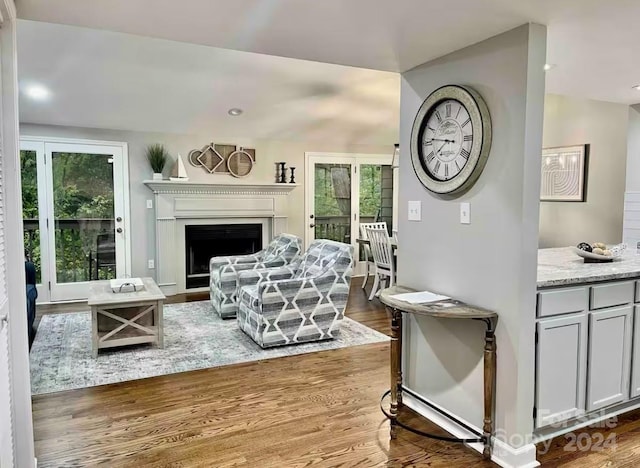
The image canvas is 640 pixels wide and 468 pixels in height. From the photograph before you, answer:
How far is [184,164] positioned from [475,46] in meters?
4.64

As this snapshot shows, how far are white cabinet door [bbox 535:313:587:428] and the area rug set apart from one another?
193 centimetres

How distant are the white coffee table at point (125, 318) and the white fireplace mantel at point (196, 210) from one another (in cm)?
192

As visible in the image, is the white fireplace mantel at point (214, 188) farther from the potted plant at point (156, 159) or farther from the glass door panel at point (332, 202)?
the glass door panel at point (332, 202)

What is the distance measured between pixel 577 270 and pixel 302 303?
2.18m

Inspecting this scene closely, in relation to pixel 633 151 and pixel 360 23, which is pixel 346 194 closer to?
pixel 633 151

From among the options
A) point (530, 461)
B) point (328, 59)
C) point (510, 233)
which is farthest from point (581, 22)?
point (530, 461)

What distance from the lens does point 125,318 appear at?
3984 mm

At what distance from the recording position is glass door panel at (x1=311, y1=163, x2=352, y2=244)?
7230 millimetres

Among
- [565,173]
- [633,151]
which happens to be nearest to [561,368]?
[633,151]

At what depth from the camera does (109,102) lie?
5.18m

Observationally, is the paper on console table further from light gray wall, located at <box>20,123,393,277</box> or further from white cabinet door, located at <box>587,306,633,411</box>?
light gray wall, located at <box>20,123,393,277</box>

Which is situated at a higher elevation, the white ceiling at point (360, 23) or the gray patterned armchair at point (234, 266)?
the white ceiling at point (360, 23)

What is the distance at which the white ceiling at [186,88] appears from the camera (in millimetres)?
4141

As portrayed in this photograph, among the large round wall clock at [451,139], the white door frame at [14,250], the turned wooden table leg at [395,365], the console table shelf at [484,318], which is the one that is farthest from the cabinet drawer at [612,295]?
the white door frame at [14,250]
